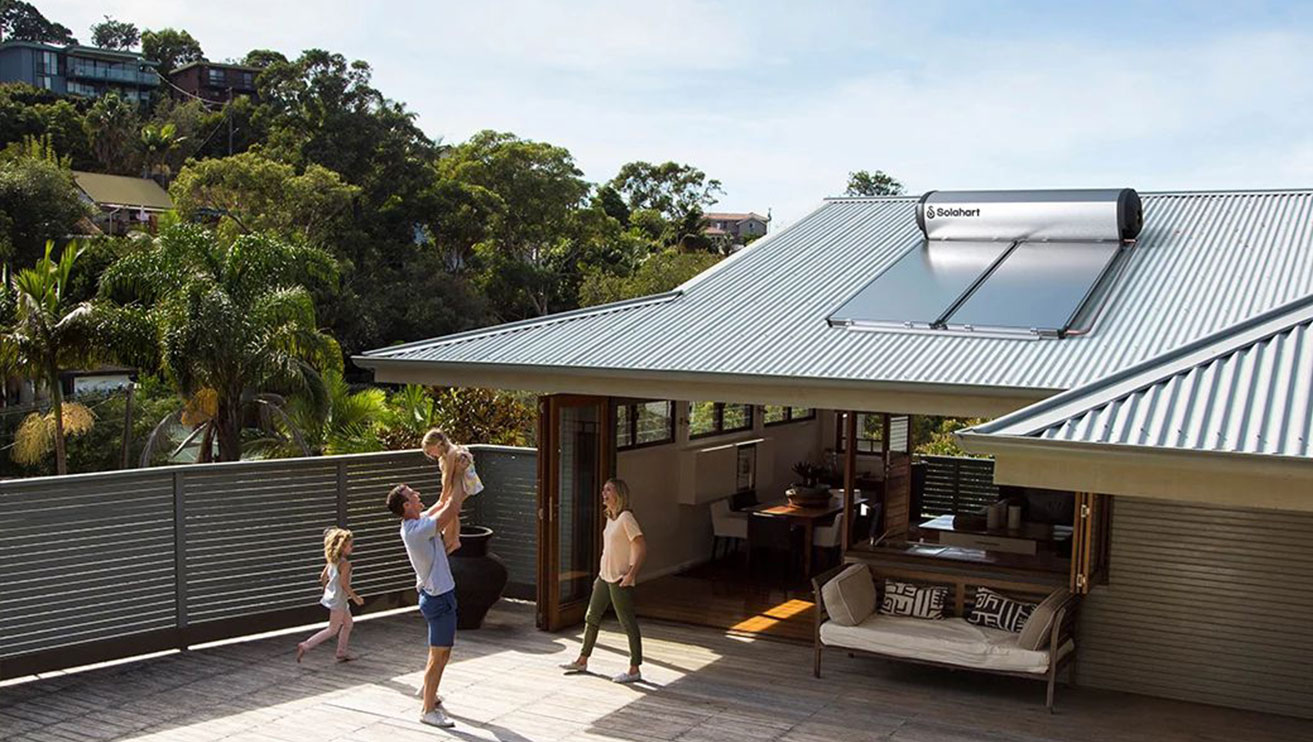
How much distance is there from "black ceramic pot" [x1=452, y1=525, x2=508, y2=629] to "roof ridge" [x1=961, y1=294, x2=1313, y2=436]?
558 cm

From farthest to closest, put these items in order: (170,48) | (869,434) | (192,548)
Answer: (170,48), (869,434), (192,548)

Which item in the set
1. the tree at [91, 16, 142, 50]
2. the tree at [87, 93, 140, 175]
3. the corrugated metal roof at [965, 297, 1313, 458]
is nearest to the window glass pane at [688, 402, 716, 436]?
the corrugated metal roof at [965, 297, 1313, 458]

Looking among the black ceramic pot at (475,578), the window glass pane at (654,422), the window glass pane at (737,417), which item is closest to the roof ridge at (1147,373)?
the black ceramic pot at (475,578)

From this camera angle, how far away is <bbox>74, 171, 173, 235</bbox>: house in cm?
6094

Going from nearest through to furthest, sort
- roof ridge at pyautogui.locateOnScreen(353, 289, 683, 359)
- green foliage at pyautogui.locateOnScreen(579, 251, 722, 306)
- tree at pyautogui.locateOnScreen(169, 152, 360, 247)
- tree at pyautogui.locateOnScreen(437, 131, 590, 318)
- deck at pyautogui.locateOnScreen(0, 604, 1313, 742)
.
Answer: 1. deck at pyautogui.locateOnScreen(0, 604, 1313, 742)
2. roof ridge at pyautogui.locateOnScreen(353, 289, 683, 359)
3. tree at pyautogui.locateOnScreen(169, 152, 360, 247)
4. green foliage at pyautogui.locateOnScreen(579, 251, 722, 306)
5. tree at pyautogui.locateOnScreen(437, 131, 590, 318)

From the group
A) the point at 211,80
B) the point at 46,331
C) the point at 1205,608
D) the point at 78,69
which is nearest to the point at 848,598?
the point at 1205,608

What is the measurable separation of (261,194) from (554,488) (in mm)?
33560

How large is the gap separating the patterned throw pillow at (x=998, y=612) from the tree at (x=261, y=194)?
34.3 m

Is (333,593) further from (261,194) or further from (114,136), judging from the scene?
(114,136)

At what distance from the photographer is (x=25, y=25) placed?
10969 cm

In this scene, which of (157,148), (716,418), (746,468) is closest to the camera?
(716,418)

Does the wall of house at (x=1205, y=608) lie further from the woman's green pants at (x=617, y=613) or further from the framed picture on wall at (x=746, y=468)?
the framed picture on wall at (x=746, y=468)

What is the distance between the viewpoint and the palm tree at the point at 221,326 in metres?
19.6

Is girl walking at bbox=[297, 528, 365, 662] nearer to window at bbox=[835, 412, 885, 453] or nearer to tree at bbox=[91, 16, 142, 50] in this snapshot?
window at bbox=[835, 412, 885, 453]
